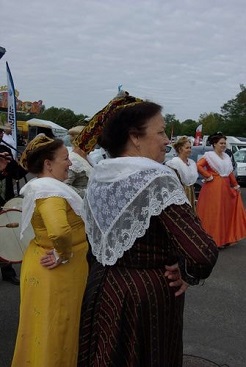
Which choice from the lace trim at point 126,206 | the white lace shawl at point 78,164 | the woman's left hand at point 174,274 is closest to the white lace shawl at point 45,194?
the lace trim at point 126,206

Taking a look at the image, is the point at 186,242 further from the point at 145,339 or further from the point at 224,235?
the point at 224,235

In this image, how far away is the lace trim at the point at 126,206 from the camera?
69.2 inches

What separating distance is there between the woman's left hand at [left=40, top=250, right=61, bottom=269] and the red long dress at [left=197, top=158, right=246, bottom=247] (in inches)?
194

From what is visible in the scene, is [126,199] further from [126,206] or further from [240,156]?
[240,156]

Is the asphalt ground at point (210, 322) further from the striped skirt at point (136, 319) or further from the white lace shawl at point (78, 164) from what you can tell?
the striped skirt at point (136, 319)

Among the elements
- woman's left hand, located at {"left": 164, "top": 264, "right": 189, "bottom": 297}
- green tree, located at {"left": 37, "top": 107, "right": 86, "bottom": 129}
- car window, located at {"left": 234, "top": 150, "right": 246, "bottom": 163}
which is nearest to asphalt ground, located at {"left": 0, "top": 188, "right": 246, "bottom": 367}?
woman's left hand, located at {"left": 164, "top": 264, "right": 189, "bottom": 297}

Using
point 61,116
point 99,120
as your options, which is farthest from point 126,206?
point 61,116

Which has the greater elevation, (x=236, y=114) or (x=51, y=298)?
(x=51, y=298)

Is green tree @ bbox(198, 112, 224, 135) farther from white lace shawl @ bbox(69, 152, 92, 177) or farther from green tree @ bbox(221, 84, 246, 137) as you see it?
white lace shawl @ bbox(69, 152, 92, 177)

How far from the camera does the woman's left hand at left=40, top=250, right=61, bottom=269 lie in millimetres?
2561

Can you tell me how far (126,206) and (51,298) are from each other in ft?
3.22

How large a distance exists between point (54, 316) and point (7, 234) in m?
1.72

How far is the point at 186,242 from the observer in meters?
1.69

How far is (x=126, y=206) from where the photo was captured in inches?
72.2
